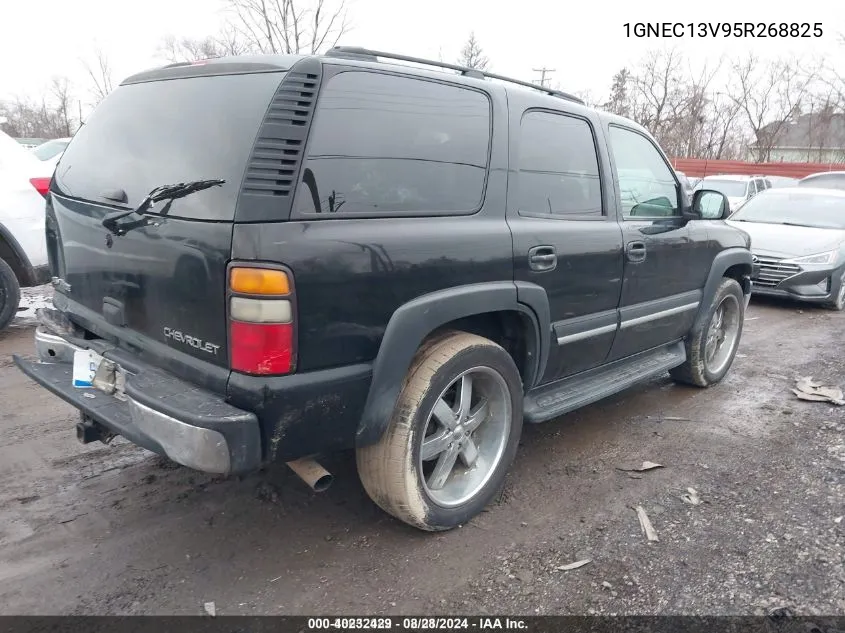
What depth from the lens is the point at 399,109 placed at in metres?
2.58

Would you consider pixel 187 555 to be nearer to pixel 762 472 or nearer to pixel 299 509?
pixel 299 509

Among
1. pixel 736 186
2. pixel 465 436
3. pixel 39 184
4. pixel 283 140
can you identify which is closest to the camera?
pixel 283 140

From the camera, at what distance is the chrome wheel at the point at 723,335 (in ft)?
16.0

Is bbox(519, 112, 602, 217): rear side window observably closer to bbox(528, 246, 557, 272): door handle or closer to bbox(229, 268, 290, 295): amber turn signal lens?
bbox(528, 246, 557, 272): door handle

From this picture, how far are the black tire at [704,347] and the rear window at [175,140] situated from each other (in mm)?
3522

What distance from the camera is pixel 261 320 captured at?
212 cm

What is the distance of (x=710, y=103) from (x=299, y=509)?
4489cm

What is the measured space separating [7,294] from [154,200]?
154 inches

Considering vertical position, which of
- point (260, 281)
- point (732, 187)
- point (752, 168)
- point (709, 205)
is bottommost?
point (260, 281)

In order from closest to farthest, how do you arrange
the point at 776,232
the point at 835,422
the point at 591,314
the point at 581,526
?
the point at 581,526, the point at 591,314, the point at 835,422, the point at 776,232

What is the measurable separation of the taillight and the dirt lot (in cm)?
94

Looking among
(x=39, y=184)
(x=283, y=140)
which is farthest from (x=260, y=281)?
(x=39, y=184)

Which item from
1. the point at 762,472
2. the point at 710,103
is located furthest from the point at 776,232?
the point at 710,103

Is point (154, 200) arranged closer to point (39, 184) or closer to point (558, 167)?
point (558, 167)
